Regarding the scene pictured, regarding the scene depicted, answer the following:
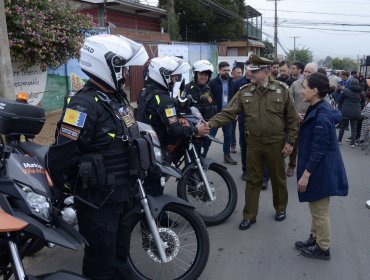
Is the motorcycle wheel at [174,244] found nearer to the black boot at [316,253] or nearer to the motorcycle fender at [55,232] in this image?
the motorcycle fender at [55,232]

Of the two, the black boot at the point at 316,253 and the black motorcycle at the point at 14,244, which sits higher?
the black motorcycle at the point at 14,244

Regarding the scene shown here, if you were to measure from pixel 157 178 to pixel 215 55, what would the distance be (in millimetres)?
20205

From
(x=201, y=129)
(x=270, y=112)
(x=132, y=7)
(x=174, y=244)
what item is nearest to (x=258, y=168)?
(x=270, y=112)

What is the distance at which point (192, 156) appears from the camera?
14.6 ft

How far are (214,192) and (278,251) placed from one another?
93cm

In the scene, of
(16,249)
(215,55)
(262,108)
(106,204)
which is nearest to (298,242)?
(262,108)

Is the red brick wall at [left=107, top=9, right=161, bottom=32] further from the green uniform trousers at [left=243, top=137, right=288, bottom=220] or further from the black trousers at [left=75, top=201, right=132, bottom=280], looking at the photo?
the black trousers at [left=75, top=201, right=132, bottom=280]

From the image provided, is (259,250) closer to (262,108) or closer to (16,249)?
(262,108)

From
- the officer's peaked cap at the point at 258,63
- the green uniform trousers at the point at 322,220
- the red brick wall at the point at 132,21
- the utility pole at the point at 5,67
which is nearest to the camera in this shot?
the green uniform trousers at the point at 322,220

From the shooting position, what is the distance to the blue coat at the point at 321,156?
3.44 meters

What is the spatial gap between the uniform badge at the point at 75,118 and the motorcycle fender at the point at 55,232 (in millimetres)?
555

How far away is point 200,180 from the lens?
4.43m

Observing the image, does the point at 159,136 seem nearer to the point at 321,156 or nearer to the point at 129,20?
the point at 321,156

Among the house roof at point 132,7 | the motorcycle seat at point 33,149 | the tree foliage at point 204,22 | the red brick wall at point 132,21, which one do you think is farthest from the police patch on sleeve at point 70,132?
the tree foliage at point 204,22
